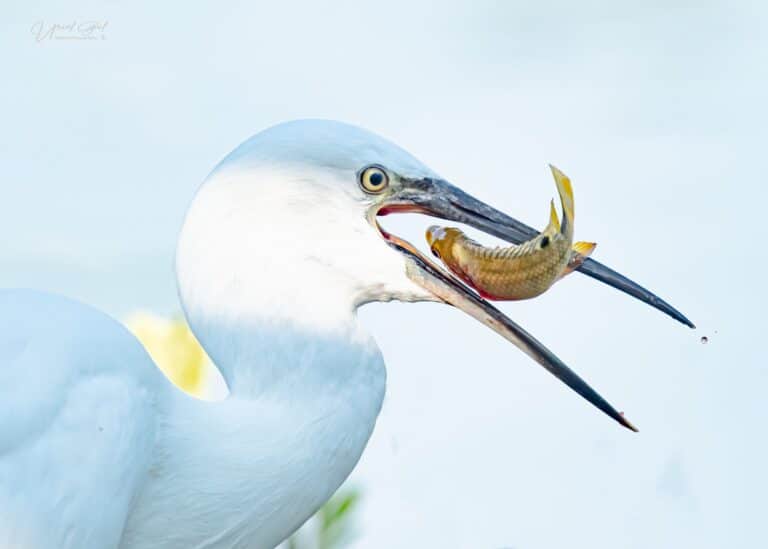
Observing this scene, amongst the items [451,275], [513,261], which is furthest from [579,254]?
[451,275]

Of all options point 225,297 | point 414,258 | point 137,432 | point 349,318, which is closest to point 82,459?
point 137,432

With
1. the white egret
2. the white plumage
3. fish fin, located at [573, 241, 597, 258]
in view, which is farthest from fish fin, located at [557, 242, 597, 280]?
the white plumage

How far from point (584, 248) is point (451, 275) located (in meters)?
0.41

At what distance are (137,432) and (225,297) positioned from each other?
38cm

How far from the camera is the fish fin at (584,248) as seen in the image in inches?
121

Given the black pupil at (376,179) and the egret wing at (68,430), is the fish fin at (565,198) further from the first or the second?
the egret wing at (68,430)

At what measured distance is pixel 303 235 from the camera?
268 cm

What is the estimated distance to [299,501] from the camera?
2.62 m

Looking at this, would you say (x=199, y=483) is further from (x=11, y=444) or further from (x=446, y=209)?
(x=446, y=209)

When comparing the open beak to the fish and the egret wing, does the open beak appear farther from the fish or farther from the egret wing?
the egret wing

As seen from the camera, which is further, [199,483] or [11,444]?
[199,483]

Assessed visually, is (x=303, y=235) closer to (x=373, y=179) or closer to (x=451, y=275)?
(x=373, y=179)

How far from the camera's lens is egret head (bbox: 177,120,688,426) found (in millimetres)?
2641

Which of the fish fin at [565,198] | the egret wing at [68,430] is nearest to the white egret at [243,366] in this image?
the egret wing at [68,430]
